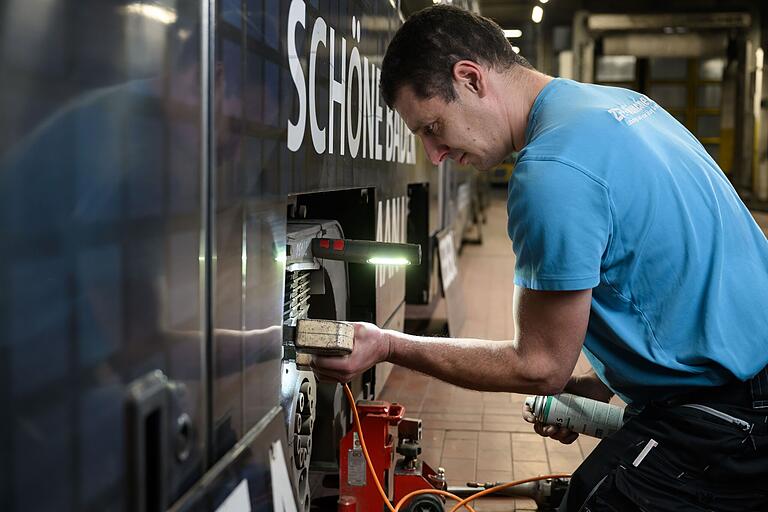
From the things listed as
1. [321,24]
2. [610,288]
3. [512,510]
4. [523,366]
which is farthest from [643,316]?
[512,510]

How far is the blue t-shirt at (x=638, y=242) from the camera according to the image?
4.99 ft

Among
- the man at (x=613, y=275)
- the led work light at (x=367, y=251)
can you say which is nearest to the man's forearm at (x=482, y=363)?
the man at (x=613, y=275)

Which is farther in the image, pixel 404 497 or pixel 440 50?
pixel 404 497

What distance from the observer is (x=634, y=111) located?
1.73 m

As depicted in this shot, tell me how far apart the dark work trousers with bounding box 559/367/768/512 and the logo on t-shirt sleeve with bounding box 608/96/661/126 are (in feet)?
1.83

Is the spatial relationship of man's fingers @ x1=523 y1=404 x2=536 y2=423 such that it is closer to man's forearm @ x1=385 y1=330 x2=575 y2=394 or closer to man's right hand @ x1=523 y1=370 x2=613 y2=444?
man's right hand @ x1=523 y1=370 x2=613 y2=444

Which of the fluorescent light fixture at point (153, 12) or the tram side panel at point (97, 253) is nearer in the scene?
the tram side panel at point (97, 253)

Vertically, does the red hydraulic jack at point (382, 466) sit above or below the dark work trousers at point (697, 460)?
below

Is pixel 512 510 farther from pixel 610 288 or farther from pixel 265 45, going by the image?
pixel 265 45

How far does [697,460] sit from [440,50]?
963 mm

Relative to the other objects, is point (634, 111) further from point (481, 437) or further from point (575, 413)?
point (481, 437)

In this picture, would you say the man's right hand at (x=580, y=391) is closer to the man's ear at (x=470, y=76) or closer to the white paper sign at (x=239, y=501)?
the man's ear at (x=470, y=76)

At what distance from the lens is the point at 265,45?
1530 millimetres

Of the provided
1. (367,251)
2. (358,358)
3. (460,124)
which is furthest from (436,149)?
(358,358)
